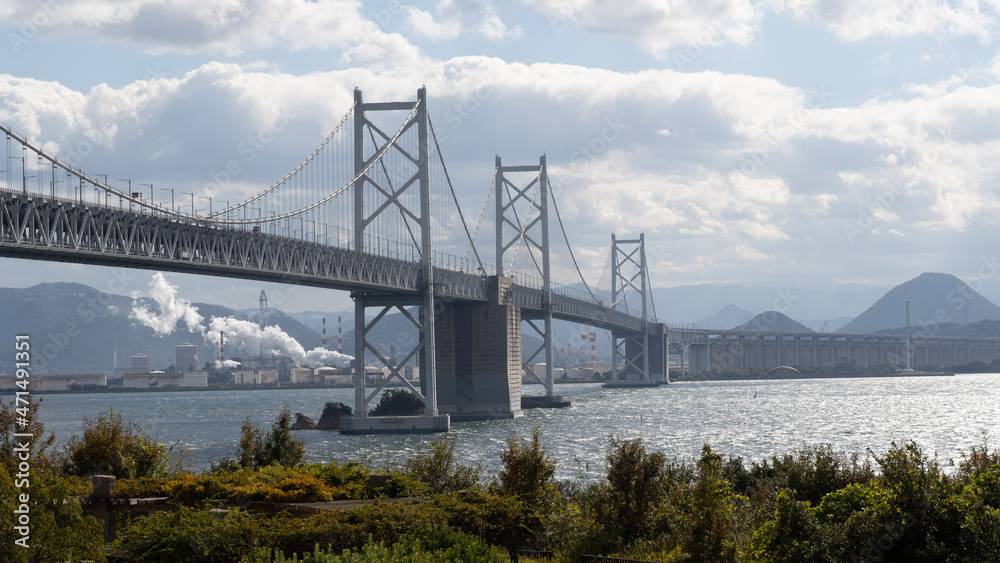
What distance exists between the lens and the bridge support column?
7388 cm

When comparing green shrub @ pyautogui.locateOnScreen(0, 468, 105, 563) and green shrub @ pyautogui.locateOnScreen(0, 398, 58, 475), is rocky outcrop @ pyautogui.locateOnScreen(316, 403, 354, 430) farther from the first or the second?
green shrub @ pyautogui.locateOnScreen(0, 468, 105, 563)

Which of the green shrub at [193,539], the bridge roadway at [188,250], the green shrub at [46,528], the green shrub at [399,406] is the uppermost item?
the bridge roadway at [188,250]

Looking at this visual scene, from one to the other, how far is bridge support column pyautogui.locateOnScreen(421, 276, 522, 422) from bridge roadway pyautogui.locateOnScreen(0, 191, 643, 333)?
348 centimetres

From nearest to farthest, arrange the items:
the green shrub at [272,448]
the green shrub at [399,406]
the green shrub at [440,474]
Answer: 1. the green shrub at [440,474]
2. the green shrub at [272,448]
3. the green shrub at [399,406]

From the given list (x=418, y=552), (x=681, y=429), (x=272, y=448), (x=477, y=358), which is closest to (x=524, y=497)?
(x=418, y=552)

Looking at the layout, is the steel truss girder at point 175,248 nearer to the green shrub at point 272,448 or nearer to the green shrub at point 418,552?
the green shrub at point 272,448

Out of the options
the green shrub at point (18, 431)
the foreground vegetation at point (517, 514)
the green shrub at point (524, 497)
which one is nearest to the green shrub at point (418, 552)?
the foreground vegetation at point (517, 514)

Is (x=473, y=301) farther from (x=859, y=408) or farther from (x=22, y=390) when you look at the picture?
(x=22, y=390)

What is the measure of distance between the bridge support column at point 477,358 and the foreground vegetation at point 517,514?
5180 centimetres

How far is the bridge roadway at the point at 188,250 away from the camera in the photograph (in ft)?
115

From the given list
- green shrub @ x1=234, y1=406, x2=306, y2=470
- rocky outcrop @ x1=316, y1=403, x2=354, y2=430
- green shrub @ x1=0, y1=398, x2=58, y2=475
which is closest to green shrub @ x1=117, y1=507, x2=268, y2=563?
green shrub @ x1=0, y1=398, x2=58, y2=475

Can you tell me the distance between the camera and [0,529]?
1132 centimetres

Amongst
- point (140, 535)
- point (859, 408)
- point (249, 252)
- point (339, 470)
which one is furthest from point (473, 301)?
point (140, 535)

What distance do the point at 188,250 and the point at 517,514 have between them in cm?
3115
